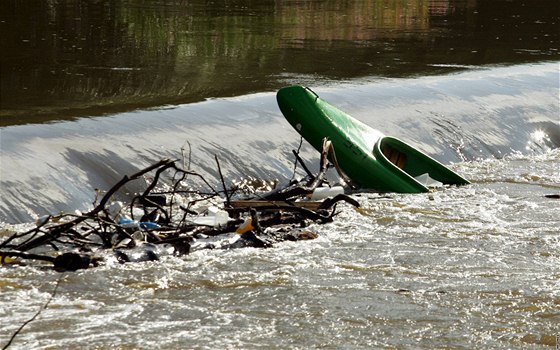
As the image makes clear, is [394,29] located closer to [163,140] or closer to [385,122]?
[385,122]

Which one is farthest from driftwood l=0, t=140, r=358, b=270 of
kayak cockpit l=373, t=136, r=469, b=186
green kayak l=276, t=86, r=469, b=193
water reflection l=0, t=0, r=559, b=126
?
water reflection l=0, t=0, r=559, b=126

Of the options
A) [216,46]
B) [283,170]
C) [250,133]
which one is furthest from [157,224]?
[216,46]

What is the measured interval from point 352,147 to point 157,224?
2.47 meters

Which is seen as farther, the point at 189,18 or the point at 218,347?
the point at 189,18

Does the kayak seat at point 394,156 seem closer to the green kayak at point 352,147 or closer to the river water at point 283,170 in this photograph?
the green kayak at point 352,147

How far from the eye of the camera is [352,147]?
9.23 metres

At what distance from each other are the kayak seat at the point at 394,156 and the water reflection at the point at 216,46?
7.92 feet

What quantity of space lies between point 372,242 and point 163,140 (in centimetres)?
249

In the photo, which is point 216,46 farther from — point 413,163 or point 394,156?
point 413,163

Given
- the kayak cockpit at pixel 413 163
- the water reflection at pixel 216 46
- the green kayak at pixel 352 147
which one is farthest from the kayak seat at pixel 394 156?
the water reflection at pixel 216 46

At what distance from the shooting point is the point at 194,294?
616cm

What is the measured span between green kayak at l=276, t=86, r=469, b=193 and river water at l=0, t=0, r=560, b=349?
0.19m

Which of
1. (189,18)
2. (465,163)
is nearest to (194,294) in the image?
(465,163)

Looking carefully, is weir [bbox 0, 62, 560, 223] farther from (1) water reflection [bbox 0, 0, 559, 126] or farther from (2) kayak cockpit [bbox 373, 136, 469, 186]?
(1) water reflection [bbox 0, 0, 559, 126]
